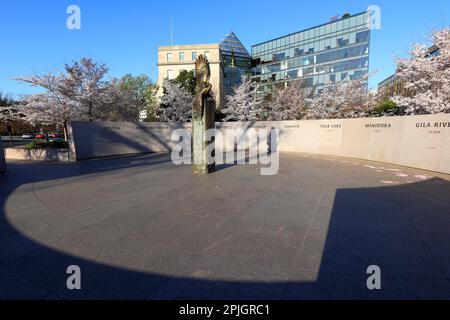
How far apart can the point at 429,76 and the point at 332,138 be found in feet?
17.0

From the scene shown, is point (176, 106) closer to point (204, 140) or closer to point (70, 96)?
point (70, 96)

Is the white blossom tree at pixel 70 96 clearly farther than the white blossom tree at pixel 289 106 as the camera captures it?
No

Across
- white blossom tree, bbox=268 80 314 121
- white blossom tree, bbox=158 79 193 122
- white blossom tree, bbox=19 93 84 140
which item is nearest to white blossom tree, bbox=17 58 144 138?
white blossom tree, bbox=19 93 84 140

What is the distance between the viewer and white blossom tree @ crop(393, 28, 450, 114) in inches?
405

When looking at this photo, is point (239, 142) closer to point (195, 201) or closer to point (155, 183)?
point (155, 183)

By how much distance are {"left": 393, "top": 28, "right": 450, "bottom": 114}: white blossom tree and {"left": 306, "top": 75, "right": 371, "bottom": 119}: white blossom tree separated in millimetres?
4867

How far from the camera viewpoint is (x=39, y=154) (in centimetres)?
1377

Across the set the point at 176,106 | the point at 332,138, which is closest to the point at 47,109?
the point at 176,106

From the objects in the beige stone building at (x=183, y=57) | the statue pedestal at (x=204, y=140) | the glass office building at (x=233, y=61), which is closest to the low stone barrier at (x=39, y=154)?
the statue pedestal at (x=204, y=140)

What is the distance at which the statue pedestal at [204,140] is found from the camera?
8.17 metres

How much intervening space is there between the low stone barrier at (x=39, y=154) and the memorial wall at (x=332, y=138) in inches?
41.7

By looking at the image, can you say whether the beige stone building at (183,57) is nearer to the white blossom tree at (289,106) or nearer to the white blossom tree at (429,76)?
the white blossom tree at (289,106)

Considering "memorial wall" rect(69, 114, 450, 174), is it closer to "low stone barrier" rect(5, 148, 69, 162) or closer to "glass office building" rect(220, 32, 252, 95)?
"low stone barrier" rect(5, 148, 69, 162)
